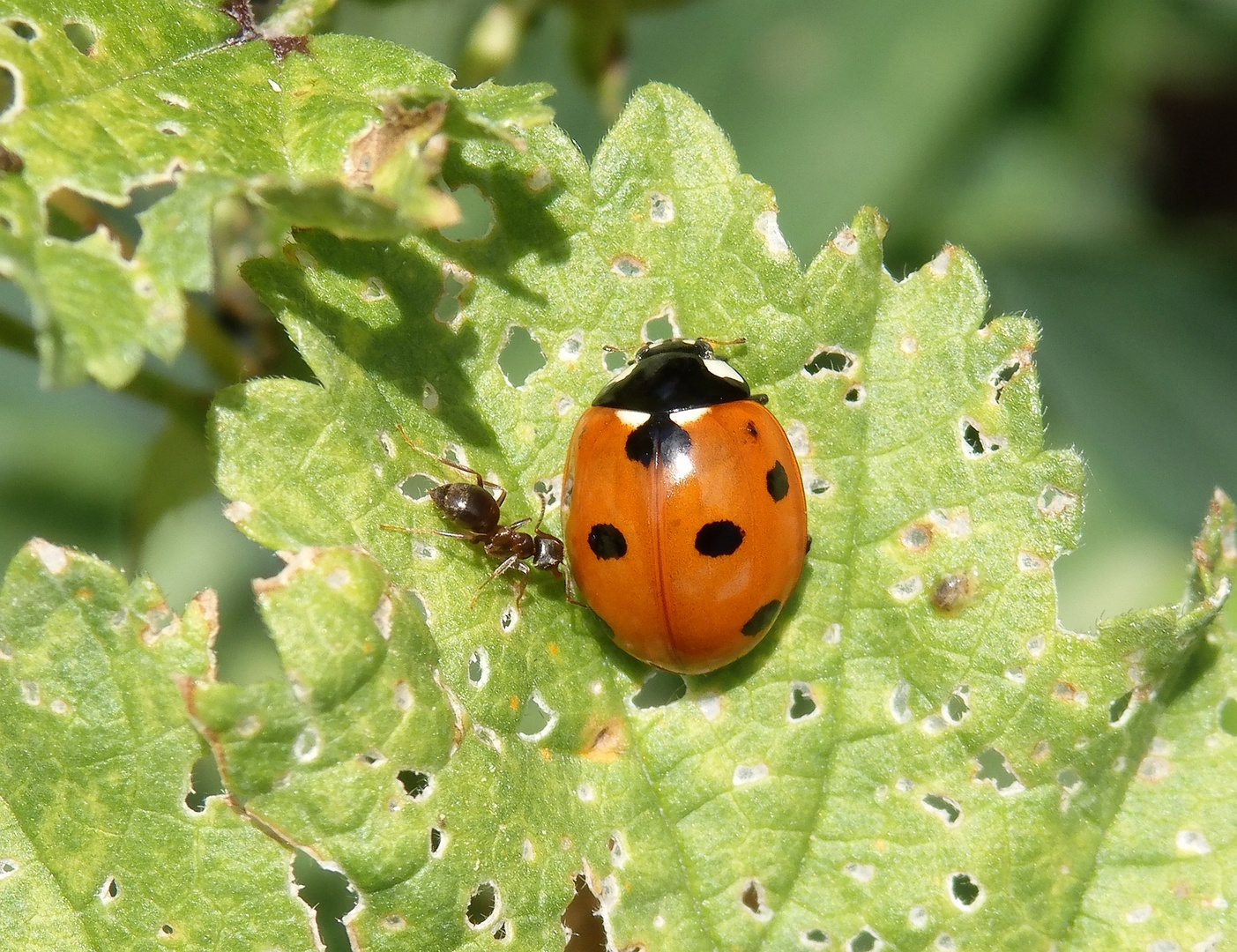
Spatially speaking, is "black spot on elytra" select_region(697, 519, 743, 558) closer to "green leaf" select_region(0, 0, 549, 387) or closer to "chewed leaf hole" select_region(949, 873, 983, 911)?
"chewed leaf hole" select_region(949, 873, 983, 911)

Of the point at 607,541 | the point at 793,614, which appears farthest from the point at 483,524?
the point at 793,614

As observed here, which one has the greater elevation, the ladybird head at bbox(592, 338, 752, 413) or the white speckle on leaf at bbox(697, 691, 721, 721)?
the ladybird head at bbox(592, 338, 752, 413)

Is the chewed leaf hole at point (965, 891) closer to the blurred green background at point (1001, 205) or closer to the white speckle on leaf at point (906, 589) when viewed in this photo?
the white speckle on leaf at point (906, 589)

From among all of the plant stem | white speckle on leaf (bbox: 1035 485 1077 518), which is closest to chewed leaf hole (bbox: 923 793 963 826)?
white speckle on leaf (bbox: 1035 485 1077 518)

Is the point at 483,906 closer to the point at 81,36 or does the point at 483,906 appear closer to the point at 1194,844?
the point at 1194,844

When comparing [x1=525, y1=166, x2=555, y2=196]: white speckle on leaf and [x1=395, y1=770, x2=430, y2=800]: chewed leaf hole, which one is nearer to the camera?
[x1=395, y1=770, x2=430, y2=800]: chewed leaf hole

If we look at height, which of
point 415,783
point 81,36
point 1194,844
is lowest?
point 1194,844
